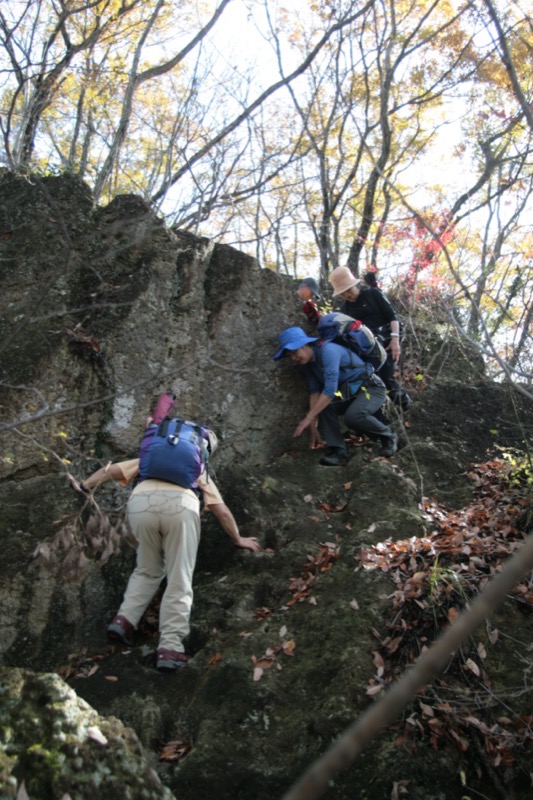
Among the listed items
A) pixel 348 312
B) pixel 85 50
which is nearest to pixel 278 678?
pixel 348 312

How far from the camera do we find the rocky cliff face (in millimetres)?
3949

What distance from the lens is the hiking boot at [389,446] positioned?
23.2ft

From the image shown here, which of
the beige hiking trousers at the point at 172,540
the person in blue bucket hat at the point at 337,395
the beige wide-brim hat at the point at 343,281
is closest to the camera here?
the beige hiking trousers at the point at 172,540

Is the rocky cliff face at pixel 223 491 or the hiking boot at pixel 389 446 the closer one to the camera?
the rocky cliff face at pixel 223 491

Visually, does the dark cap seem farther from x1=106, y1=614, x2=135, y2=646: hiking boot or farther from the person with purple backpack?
x1=106, y1=614, x2=135, y2=646: hiking boot

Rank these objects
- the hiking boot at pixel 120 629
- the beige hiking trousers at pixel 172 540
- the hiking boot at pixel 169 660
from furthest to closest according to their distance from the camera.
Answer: the hiking boot at pixel 120 629
the beige hiking trousers at pixel 172 540
the hiking boot at pixel 169 660

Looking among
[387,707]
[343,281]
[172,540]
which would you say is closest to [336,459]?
[343,281]

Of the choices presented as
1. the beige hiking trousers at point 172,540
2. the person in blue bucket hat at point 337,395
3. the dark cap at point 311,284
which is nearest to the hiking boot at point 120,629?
the beige hiking trousers at point 172,540

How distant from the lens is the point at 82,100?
444 inches

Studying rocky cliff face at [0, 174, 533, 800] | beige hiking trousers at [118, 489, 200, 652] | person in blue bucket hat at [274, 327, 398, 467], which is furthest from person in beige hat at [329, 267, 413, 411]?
beige hiking trousers at [118, 489, 200, 652]

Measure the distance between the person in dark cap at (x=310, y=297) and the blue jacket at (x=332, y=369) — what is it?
690 millimetres

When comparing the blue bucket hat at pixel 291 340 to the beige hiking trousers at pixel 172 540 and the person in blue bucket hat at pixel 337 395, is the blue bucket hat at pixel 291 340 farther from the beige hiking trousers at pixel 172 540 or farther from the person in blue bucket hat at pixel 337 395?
the beige hiking trousers at pixel 172 540

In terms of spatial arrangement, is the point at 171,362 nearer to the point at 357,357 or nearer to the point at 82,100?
the point at 357,357

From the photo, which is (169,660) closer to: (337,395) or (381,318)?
(337,395)
